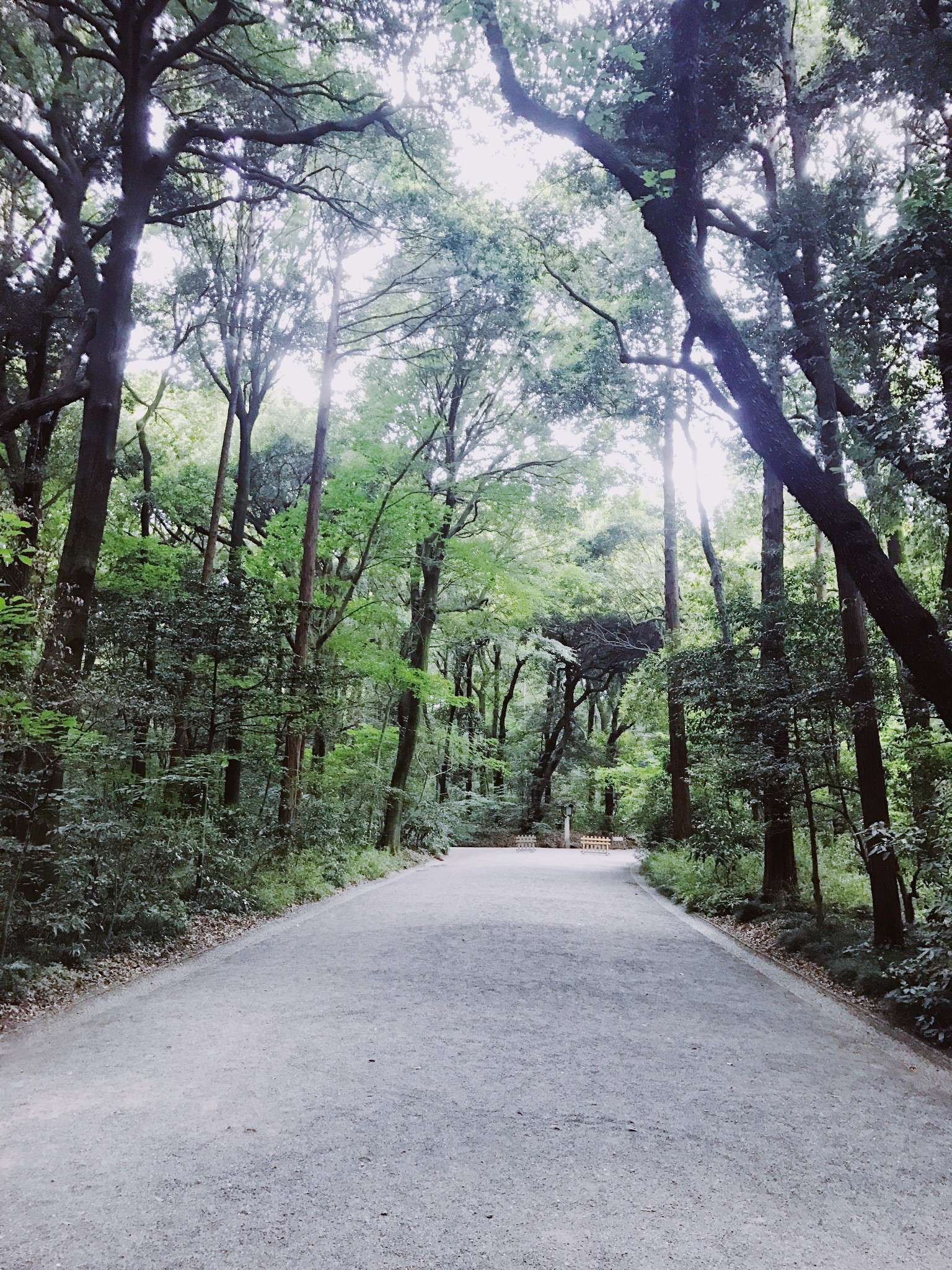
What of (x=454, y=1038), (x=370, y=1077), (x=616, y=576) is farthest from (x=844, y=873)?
(x=616, y=576)

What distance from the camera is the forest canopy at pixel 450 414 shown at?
6629 millimetres

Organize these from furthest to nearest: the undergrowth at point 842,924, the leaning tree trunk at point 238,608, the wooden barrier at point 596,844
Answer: the wooden barrier at point 596,844, the leaning tree trunk at point 238,608, the undergrowth at point 842,924

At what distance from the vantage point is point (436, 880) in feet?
47.3

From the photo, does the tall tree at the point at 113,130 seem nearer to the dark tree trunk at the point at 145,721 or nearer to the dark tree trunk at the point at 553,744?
the dark tree trunk at the point at 145,721

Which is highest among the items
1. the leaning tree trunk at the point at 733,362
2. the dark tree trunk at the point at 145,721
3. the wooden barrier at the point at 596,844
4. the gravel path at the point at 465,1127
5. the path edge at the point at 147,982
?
the leaning tree trunk at the point at 733,362

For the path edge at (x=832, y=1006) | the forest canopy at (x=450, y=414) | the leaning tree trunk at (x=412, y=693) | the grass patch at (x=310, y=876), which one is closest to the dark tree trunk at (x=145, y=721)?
the forest canopy at (x=450, y=414)

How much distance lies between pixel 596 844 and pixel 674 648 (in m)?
14.3

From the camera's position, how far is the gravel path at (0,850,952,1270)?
2627mm

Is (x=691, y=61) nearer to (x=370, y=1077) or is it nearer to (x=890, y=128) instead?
(x=890, y=128)

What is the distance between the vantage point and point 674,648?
14.8 metres

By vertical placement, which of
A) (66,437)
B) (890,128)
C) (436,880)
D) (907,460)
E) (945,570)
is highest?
(890,128)

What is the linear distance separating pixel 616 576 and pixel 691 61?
1690cm

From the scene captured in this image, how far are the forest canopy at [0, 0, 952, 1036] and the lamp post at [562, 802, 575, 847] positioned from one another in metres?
10.5

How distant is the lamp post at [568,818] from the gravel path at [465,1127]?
2214 centimetres
